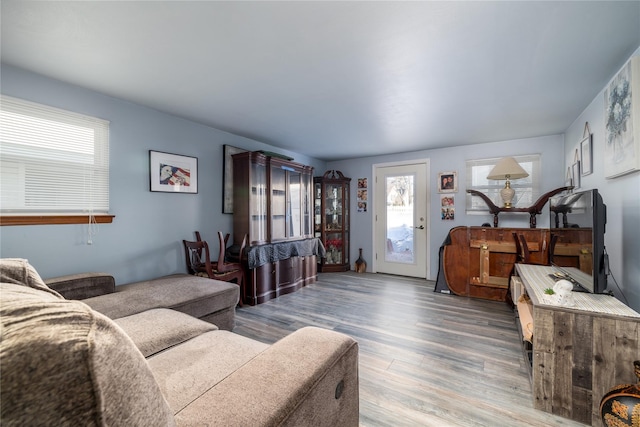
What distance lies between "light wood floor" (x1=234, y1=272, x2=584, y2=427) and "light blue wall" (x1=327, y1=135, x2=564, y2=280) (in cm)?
119

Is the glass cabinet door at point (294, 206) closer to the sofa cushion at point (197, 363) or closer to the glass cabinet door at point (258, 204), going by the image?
the glass cabinet door at point (258, 204)

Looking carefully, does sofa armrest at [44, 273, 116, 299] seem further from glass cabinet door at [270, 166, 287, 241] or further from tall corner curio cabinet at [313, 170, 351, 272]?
tall corner curio cabinet at [313, 170, 351, 272]

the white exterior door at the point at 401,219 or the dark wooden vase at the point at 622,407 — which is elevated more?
the white exterior door at the point at 401,219

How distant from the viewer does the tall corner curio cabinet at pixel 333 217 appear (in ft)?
17.5

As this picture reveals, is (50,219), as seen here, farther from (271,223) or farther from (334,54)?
(334,54)

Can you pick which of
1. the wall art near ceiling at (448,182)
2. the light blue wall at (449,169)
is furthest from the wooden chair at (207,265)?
the wall art near ceiling at (448,182)

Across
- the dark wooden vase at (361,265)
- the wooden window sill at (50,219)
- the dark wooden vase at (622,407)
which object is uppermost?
the wooden window sill at (50,219)

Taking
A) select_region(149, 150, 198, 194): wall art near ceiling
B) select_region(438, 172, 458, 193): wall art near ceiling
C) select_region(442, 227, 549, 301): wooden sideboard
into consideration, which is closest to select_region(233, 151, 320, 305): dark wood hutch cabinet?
select_region(149, 150, 198, 194): wall art near ceiling

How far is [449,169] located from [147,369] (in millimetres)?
A: 4807

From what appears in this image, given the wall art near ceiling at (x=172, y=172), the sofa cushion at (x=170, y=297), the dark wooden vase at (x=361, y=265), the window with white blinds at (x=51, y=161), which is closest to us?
the sofa cushion at (x=170, y=297)

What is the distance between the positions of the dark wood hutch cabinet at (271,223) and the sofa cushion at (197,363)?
6.35 ft

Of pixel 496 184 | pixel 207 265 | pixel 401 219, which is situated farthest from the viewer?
pixel 401 219

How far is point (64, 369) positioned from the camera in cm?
38

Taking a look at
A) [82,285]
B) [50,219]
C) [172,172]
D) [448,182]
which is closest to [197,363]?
[82,285]
